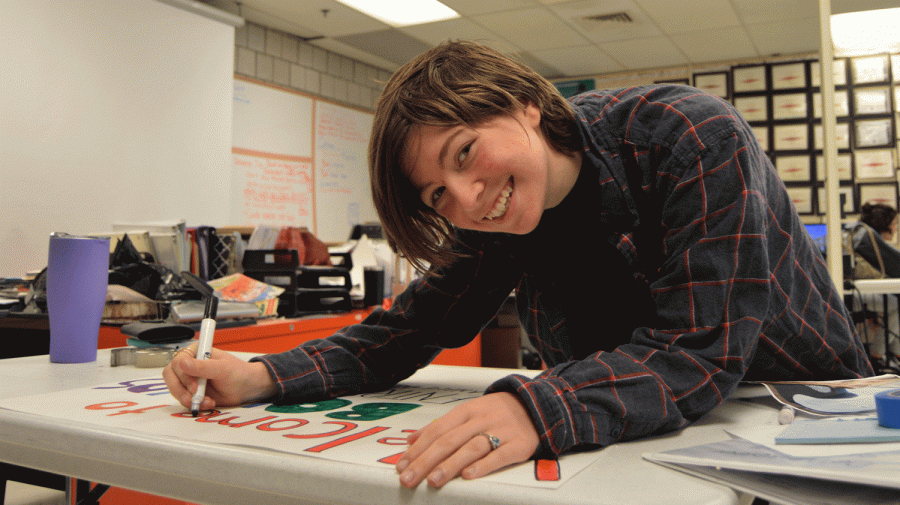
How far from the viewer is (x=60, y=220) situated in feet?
10.5

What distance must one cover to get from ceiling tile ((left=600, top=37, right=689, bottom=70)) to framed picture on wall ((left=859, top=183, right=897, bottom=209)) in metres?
1.74

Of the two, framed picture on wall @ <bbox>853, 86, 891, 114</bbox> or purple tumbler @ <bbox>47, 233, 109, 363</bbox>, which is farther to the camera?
framed picture on wall @ <bbox>853, 86, 891, 114</bbox>

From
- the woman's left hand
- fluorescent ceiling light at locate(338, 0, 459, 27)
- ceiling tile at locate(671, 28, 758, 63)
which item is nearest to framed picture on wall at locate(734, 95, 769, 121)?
ceiling tile at locate(671, 28, 758, 63)

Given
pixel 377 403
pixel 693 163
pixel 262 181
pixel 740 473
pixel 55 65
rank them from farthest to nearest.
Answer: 1. pixel 262 181
2. pixel 55 65
3. pixel 377 403
4. pixel 693 163
5. pixel 740 473

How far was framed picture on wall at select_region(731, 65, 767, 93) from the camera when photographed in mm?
5582

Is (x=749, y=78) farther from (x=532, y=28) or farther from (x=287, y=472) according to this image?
(x=287, y=472)

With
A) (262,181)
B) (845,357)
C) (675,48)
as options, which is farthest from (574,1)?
(845,357)

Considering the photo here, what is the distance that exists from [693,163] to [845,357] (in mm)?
435

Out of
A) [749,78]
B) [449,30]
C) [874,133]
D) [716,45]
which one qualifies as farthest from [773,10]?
[449,30]

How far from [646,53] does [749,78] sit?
980 mm

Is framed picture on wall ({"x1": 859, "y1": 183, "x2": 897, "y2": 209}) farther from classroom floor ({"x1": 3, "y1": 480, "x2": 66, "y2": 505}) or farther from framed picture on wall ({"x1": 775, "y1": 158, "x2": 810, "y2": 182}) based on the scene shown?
classroom floor ({"x1": 3, "y1": 480, "x2": 66, "y2": 505})

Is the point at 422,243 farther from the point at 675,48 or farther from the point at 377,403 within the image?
the point at 675,48

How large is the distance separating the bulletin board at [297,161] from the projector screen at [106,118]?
0.56 m

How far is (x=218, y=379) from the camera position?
0.80 m
